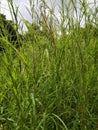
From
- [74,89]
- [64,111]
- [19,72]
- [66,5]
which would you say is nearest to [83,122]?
[64,111]

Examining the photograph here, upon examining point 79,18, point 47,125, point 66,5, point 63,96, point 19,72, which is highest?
point 66,5

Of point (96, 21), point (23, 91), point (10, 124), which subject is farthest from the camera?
point (96, 21)

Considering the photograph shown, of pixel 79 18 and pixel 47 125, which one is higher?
pixel 79 18

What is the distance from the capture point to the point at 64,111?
199 cm

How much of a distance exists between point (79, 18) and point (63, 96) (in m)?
0.51

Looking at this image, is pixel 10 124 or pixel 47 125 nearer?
pixel 10 124

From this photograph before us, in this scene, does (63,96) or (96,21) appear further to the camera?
(96,21)

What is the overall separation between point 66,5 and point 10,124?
3.05 ft

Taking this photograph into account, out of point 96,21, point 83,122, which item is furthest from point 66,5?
point 83,122

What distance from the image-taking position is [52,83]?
2.13 meters

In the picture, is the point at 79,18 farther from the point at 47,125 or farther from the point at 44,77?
the point at 47,125

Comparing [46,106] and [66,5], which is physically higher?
[66,5]

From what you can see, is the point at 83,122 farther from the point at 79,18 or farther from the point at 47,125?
the point at 79,18

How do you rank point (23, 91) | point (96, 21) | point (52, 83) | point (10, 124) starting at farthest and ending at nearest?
point (96, 21) < point (52, 83) < point (23, 91) < point (10, 124)
